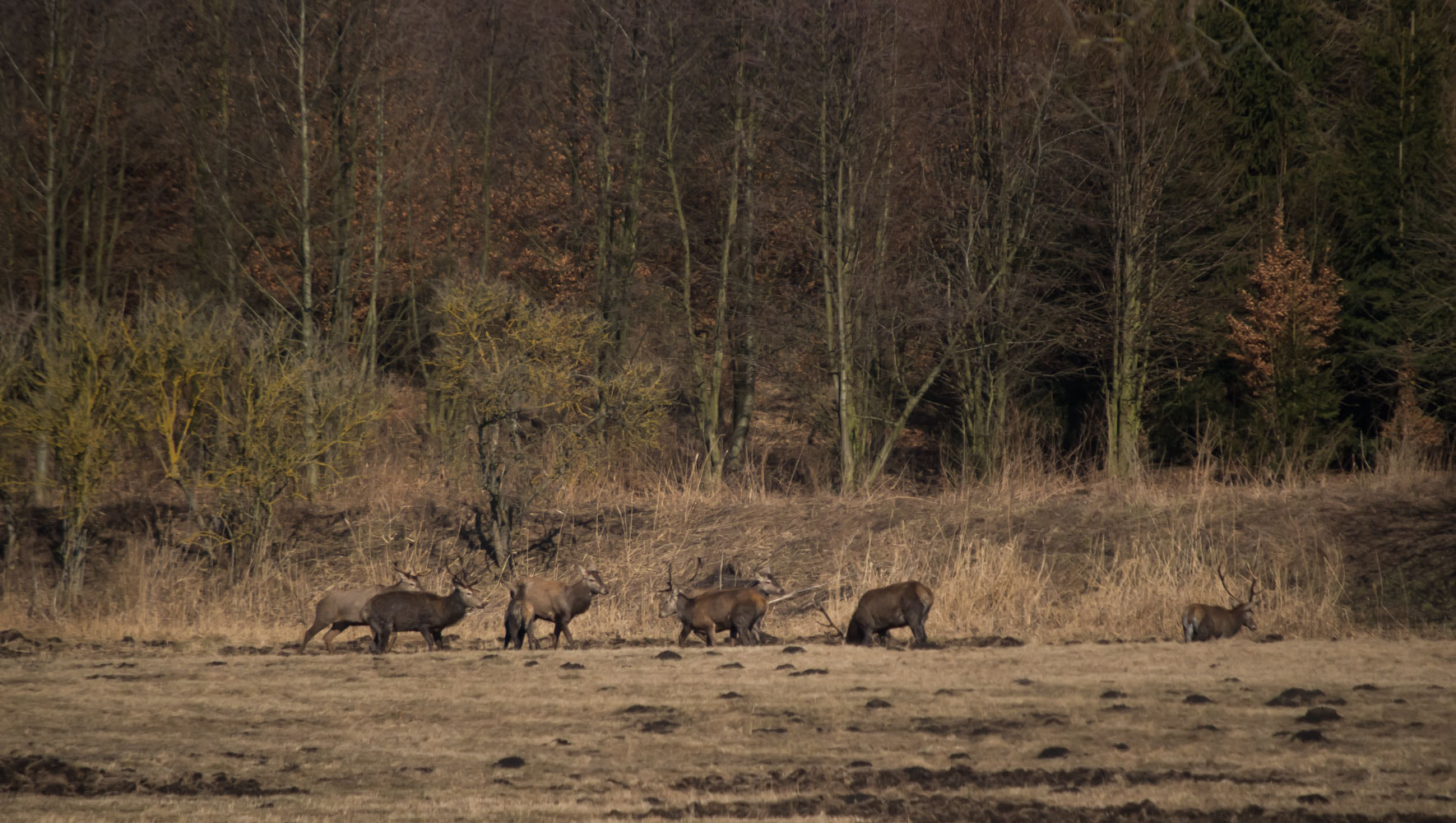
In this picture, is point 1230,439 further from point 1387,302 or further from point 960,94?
point 960,94

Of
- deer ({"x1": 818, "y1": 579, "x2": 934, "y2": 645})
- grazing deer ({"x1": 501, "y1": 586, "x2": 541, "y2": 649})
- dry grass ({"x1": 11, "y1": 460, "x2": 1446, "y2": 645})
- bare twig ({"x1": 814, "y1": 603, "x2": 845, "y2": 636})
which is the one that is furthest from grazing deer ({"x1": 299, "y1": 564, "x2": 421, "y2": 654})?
deer ({"x1": 818, "y1": 579, "x2": 934, "y2": 645})

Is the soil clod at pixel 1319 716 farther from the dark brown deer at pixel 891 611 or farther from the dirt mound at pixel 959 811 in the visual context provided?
the dark brown deer at pixel 891 611

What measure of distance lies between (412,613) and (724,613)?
3807 millimetres

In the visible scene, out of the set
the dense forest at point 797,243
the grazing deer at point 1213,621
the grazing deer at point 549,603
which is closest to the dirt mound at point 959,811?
the grazing deer at point 1213,621

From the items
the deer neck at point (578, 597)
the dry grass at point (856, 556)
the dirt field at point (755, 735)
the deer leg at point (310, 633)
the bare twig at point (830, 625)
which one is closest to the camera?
the dirt field at point (755, 735)

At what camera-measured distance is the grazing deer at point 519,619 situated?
54.5 feet

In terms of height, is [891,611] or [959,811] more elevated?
[891,611]

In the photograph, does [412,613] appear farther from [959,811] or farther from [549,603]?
[959,811]

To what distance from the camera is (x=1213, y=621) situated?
15.2 m

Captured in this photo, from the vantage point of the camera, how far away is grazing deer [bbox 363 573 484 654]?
16.2 metres

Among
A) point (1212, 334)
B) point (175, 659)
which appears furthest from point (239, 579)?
point (1212, 334)

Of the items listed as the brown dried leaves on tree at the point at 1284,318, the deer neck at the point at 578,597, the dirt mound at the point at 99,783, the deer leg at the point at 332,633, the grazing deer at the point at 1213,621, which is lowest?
the dirt mound at the point at 99,783

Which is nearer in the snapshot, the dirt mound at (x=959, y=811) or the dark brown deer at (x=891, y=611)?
the dirt mound at (x=959, y=811)

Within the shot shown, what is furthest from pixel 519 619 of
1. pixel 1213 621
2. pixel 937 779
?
pixel 937 779
